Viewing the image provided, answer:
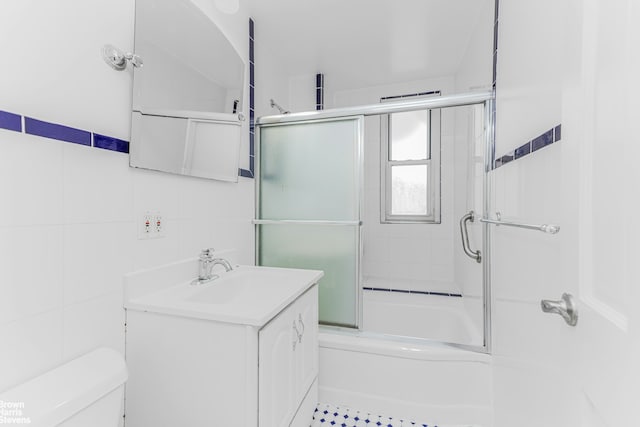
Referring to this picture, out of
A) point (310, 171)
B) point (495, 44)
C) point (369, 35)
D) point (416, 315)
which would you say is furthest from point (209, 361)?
point (369, 35)

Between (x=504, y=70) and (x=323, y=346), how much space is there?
175 centimetres

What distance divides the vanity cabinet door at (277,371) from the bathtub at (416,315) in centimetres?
108

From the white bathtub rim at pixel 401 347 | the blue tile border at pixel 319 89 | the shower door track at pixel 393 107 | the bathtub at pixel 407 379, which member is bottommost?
the bathtub at pixel 407 379

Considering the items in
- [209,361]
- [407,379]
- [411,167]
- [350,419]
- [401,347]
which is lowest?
[350,419]

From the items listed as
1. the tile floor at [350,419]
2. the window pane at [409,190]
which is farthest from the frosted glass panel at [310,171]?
the window pane at [409,190]

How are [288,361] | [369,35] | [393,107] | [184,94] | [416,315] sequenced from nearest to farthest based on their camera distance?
[288,361]
[184,94]
[393,107]
[369,35]
[416,315]

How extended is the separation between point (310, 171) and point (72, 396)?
147 centimetres

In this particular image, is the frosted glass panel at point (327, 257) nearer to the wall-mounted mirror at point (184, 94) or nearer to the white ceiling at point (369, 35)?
the wall-mounted mirror at point (184, 94)

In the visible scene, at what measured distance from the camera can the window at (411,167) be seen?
276 centimetres

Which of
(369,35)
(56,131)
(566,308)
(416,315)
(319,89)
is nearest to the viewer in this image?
(566,308)

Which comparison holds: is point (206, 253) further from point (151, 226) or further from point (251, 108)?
point (251, 108)

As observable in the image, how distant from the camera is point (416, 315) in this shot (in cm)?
224

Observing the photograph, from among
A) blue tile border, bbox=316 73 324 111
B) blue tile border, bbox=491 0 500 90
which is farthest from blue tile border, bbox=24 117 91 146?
blue tile border, bbox=316 73 324 111

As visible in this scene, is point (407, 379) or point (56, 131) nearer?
point (56, 131)
